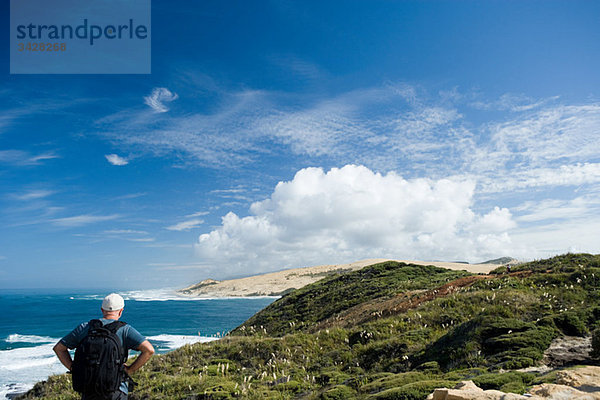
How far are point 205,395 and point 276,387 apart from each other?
184cm

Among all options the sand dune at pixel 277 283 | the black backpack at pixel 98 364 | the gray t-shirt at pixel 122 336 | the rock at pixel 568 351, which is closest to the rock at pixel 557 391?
the rock at pixel 568 351

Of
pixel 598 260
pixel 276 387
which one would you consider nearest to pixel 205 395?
pixel 276 387

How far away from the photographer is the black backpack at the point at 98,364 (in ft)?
14.5

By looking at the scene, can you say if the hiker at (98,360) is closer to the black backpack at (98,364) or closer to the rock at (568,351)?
the black backpack at (98,364)

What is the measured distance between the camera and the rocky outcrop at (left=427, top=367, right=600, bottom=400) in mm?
4773

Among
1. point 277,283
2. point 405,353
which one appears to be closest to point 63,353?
point 405,353

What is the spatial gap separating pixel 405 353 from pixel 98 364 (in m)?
8.75

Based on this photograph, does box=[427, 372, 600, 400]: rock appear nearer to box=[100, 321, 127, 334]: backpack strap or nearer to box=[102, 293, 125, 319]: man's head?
box=[100, 321, 127, 334]: backpack strap

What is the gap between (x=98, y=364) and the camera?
4438 millimetres

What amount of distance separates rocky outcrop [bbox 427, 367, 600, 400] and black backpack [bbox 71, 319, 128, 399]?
4251 mm

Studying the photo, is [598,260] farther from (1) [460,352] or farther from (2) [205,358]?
(2) [205,358]

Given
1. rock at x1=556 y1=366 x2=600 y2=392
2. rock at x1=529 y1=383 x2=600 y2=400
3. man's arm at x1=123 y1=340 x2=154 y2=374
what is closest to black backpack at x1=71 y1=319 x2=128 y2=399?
man's arm at x1=123 y1=340 x2=154 y2=374

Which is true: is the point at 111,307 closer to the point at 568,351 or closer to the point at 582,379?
the point at 582,379

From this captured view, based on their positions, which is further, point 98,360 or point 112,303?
point 112,303
